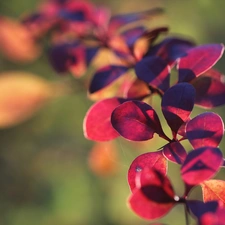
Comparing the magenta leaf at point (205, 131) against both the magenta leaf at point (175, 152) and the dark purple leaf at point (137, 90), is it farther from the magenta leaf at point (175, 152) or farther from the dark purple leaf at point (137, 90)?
the dark purple leaf at point (137, 90)

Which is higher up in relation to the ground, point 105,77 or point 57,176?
point 105,77

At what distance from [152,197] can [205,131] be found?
0.09m

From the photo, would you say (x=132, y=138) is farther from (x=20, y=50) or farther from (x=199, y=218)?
(x=20, y=50)

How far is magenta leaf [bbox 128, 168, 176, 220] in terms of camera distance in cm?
34

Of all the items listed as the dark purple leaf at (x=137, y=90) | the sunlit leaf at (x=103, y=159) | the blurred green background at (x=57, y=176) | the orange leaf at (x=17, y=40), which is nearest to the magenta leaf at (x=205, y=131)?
the dark purple leaf at (x=137, y=90)

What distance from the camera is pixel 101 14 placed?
0.81m

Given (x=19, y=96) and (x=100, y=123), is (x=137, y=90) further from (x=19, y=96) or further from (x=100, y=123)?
(x=19, y=96)

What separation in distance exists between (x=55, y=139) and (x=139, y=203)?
1.17m

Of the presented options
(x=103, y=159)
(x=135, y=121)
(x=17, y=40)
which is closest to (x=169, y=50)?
(x=135, y=121)

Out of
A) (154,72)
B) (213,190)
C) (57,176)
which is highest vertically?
(154,72)

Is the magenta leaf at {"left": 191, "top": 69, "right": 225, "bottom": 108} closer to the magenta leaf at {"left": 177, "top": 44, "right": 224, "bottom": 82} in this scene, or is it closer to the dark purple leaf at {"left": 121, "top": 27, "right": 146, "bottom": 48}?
the magenta leaf at {"left": 177, "top": 44, "right": 224, "bottom": 82}

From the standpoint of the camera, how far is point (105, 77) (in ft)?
1.88

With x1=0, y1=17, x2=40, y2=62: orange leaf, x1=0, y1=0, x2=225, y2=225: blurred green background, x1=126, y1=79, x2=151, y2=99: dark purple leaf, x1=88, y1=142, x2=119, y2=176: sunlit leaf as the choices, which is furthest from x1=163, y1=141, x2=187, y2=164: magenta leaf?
x1=0, y1=0, x2=225, y2=225: blurred green background

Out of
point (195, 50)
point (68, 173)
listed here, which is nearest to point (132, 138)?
point (195, 50)
